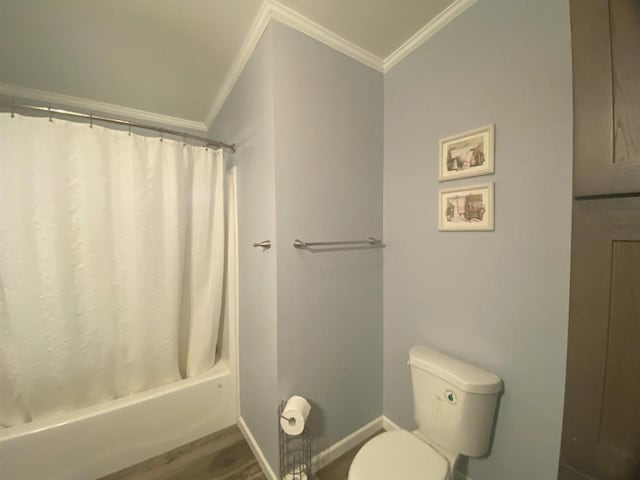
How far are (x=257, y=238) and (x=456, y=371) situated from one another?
115cm

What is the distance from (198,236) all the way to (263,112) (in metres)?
0.91

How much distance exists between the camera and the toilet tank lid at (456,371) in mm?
935

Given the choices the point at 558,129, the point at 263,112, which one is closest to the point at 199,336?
the point at 263,112

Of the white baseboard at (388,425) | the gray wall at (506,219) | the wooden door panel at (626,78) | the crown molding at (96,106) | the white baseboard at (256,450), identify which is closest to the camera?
the wooden door panel at (626,78)

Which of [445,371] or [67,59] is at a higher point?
[67,59]

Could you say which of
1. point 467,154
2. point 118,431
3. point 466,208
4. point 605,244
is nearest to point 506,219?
point 466,208

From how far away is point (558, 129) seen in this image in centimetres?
82

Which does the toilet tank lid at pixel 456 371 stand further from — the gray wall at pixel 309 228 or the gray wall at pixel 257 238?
the gray wall at pixel 257 238

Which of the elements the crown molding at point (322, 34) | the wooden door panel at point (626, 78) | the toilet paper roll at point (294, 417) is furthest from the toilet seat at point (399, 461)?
the crown molding at point (322, 34)

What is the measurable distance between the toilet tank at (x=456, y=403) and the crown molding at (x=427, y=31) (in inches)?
64.8

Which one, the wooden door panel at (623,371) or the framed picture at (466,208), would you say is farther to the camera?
the framed picture at (466,208)

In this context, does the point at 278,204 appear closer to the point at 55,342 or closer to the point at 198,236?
the point at 198,236

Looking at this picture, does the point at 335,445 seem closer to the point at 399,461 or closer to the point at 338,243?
the point at 399,461

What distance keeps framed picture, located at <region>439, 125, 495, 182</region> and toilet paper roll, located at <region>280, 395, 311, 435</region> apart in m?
1.30
